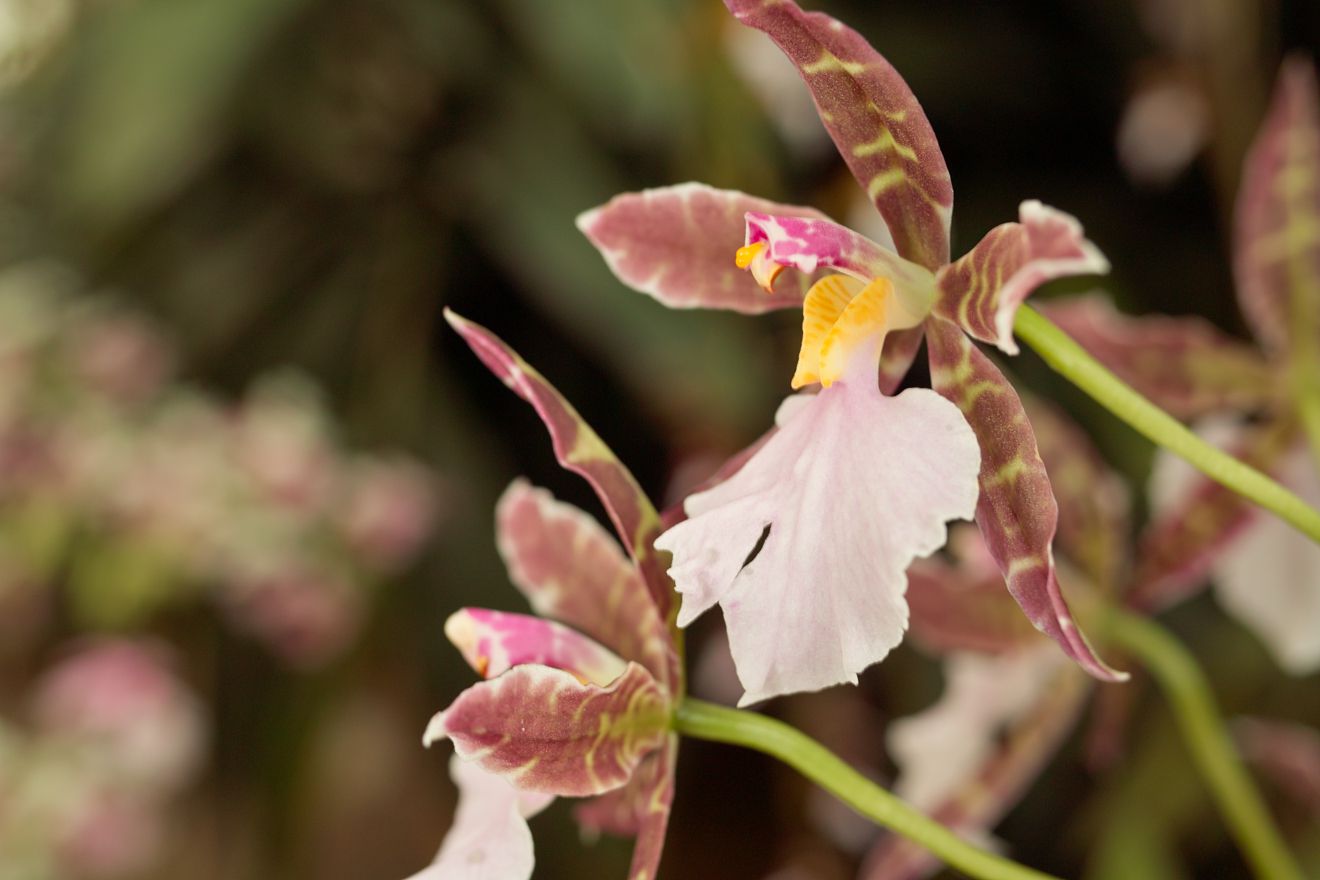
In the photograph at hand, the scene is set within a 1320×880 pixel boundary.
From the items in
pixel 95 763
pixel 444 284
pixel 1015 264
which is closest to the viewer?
pixel 1015 264

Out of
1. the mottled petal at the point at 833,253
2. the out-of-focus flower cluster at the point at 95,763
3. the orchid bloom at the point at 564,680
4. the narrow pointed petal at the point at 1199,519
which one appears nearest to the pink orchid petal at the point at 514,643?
the orchid bloom at the point at 564,680

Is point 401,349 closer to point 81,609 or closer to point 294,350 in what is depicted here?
point 294,350

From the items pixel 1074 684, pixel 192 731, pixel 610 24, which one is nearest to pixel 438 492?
pixel 192 731

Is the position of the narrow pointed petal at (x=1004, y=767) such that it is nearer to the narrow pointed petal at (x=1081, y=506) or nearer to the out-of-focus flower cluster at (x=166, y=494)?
the narrow pointed petal at (x=1081, y=506)

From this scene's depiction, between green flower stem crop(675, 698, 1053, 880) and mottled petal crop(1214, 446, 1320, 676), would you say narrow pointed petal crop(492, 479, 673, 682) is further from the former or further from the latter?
mottled petal crop(1214, 446, 1320, 676)

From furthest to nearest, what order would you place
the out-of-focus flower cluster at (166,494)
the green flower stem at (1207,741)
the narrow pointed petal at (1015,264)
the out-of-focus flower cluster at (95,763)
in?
the out-of-focus flower cluster at (166,494) → the out-of-focus flower cluster at (95,763) → the green flower stem at (1207,741) → the narrow pointed petal at (1015,264)

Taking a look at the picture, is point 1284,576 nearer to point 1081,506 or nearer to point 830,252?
point 1081,506

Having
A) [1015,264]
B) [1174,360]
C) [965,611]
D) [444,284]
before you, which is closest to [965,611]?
[965,611]

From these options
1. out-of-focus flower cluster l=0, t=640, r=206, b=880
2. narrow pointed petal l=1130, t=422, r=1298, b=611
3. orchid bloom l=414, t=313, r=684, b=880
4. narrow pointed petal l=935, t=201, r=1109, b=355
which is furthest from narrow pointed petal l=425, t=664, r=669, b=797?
out-of-focus flower cluster l=0, t=640, r=206, b=880
